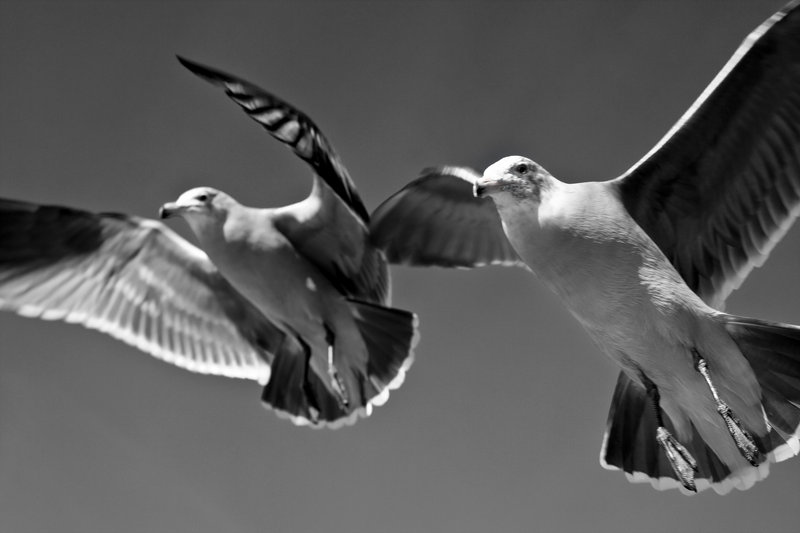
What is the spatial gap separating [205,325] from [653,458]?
280 centimetres

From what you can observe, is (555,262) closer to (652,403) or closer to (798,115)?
(652,403)

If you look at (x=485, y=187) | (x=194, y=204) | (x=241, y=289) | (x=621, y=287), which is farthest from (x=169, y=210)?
(x=621, y=287)

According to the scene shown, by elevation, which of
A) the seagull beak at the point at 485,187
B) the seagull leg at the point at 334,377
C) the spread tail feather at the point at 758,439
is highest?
the seagull beak at the point at 485,187

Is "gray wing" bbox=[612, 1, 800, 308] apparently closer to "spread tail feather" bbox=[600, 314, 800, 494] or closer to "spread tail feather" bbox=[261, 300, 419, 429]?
"spread tail feather" bbox=[600, 314, 800, 494]

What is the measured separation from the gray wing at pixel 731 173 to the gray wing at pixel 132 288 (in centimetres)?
255

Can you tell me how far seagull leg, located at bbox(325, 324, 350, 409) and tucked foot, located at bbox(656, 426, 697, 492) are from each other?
6.09ft

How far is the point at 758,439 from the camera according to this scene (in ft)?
14.6

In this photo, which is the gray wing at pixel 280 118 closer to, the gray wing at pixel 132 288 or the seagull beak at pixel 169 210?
the seagull beak at pixel 169 210

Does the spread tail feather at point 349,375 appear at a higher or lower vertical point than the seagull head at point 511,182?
lower

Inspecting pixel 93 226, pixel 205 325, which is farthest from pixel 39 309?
pixel 205 325

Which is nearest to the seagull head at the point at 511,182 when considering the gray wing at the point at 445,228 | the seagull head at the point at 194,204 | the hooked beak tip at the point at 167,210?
the gray wing at the point at 445,228

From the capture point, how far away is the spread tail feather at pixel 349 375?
5.79m

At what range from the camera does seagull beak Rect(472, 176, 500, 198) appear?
4391 mm

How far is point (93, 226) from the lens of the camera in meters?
6.11
